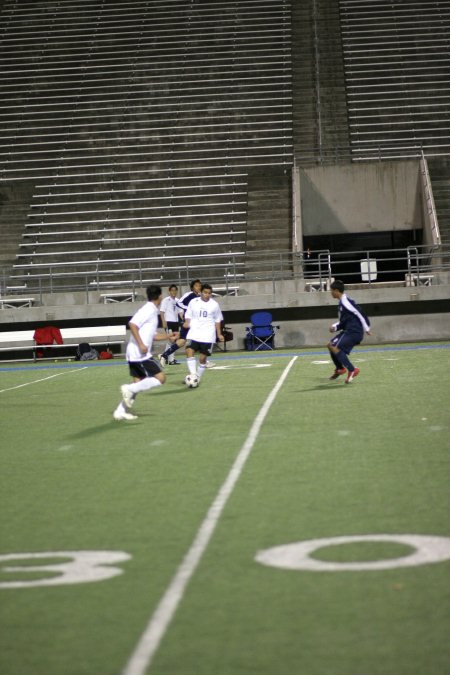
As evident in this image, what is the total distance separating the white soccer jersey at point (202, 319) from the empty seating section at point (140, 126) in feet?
45.6

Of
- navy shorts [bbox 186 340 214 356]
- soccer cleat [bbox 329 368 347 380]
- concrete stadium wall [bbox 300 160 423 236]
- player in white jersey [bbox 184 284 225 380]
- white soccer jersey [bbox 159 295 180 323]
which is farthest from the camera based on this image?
concrete stadium wall [bbox 300 160 423 236]

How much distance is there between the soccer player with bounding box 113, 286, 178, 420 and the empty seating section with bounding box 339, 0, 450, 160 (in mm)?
25299

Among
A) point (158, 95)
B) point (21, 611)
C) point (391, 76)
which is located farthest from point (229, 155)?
point (21, 611)

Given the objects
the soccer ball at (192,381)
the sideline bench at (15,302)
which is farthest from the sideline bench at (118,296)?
the soccer ball at (192,381)

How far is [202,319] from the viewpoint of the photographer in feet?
57.8

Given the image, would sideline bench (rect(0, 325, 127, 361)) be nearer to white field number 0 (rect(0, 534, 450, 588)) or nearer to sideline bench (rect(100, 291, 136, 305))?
sideline bench (rect(100, 291, 136, 305))

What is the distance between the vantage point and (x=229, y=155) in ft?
130

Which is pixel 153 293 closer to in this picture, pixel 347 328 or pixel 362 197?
pixel 347 328

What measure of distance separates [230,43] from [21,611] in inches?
1711

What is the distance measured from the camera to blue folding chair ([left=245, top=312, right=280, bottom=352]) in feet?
97.2

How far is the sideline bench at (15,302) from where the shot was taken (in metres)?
31.3

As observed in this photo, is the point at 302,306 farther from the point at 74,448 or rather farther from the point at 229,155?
the point at 74,448

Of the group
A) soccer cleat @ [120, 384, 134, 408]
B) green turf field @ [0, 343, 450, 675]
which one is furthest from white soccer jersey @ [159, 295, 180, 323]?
soccer cleat @ [120, 384, 134, 408]

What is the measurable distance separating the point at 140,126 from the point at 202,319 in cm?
2558
